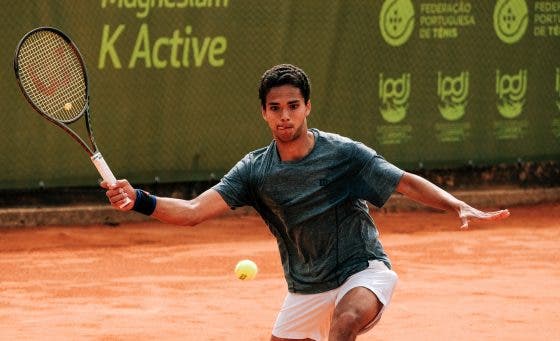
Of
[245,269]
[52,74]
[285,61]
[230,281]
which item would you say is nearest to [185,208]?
[52,74]

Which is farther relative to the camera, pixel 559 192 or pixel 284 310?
pixel 559 192

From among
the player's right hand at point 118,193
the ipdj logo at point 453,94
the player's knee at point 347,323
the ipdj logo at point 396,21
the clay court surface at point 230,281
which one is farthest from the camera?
the ipdj logo at point 453,94

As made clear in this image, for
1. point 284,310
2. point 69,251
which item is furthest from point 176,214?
point 69,251

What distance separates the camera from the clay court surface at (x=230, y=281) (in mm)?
7727

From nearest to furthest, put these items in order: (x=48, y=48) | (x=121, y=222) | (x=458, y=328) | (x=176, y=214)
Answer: (x=176, y=214) < (x=48, y=48) < (x=458, y=328) < (x=121, y=222)

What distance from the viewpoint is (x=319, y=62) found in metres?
12.3

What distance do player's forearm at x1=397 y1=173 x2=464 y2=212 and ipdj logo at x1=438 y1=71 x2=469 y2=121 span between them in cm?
772

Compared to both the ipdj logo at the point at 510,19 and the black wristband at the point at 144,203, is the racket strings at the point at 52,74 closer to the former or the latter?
the black wristband at the point at 144,203

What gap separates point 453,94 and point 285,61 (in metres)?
1.92

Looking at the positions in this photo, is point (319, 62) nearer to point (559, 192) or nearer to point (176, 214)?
point (559, 192)

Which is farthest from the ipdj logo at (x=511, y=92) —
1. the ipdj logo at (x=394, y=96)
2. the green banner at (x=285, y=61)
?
the ipdj logo at (x=394, y=96)

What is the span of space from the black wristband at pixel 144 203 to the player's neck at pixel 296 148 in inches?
23.6

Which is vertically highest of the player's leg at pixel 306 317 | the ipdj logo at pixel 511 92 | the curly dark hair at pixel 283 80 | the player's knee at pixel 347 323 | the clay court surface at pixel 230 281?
the curly dark hair at pixel 283 80

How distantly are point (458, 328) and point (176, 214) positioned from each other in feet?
9.54
